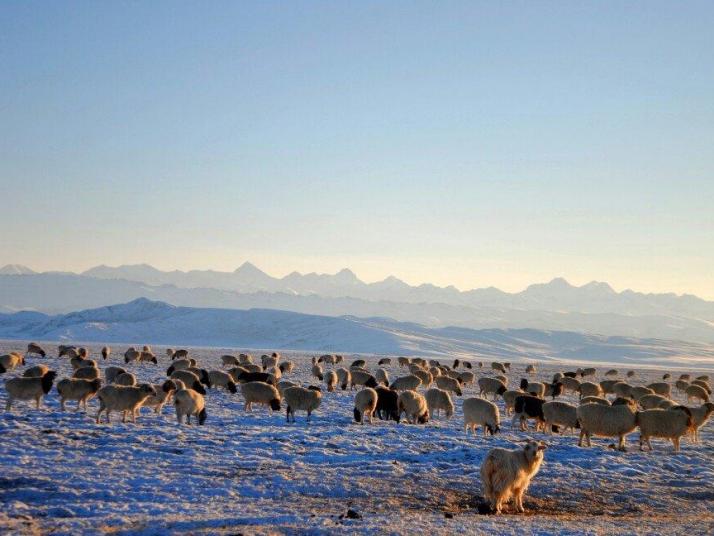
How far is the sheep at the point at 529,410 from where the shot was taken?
21.2 metres

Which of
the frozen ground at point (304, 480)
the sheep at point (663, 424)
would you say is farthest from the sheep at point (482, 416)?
the sheep at point (663, 424)

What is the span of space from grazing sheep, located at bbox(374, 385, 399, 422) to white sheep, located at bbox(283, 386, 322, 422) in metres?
2.09

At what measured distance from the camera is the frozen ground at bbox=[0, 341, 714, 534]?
34.5 feet

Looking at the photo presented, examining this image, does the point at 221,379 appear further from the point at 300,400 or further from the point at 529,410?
the point at 529,410

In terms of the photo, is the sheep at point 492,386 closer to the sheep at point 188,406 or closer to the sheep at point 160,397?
the sheep at point 160,397

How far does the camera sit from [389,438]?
60.0 feet

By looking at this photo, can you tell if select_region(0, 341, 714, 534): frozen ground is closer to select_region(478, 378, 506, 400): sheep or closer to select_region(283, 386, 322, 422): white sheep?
select_region(283, 386, 322, 422): white sheep

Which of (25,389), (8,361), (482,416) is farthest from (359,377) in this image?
(8,361)

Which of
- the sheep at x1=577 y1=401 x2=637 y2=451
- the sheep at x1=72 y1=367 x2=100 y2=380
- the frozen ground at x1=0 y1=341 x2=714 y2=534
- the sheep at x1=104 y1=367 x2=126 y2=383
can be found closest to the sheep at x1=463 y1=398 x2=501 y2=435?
the frozen ground at x1=0 y1=341 x2=714 y2=534

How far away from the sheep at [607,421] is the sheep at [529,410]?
228 cm

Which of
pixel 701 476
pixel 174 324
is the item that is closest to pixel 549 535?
pixel 701 476

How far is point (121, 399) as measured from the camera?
18.4 m

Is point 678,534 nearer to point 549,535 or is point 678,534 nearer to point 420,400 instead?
point 549,535

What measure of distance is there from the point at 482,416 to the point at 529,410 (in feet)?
6.94
